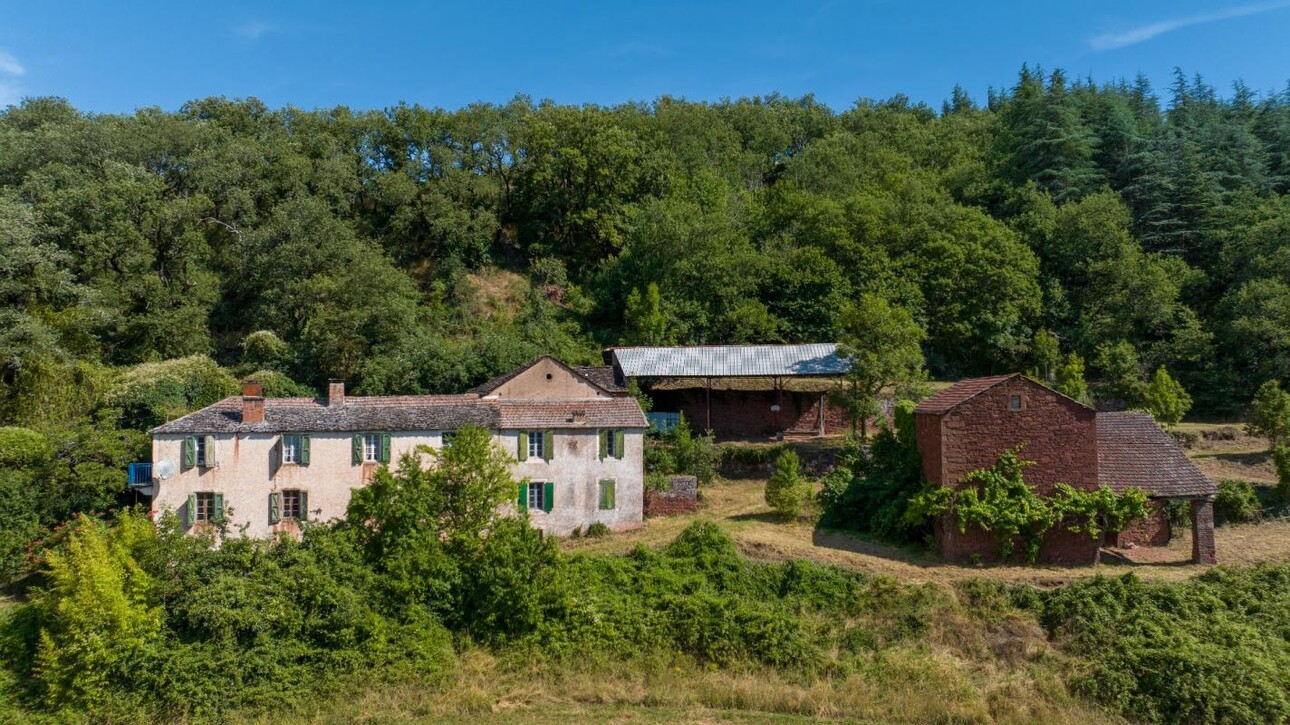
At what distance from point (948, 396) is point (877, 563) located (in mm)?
5846

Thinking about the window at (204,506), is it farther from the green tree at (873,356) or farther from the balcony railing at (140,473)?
the green tree at (873,356)

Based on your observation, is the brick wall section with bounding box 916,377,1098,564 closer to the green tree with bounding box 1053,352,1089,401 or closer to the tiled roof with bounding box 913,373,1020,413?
the tiled roof with bounding box 913,373,1020,413

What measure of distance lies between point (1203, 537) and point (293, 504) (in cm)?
2727

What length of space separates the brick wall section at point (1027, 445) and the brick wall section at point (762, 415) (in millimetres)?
13478

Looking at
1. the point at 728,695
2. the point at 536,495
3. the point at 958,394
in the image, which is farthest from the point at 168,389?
the point at 958,394

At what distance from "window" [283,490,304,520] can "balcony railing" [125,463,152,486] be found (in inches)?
217

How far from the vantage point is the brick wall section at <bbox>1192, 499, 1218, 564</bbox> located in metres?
20.8

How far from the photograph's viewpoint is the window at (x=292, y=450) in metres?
23.1

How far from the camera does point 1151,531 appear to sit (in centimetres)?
2289

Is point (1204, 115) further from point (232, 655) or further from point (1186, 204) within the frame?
point (232, 655)

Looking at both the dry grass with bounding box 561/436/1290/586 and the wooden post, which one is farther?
the wooden post

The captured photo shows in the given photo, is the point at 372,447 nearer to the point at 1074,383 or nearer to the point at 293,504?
the point at 293,504

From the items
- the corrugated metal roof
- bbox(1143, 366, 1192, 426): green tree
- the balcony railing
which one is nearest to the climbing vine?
the corrugated metal roof

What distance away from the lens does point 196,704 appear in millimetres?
17094
